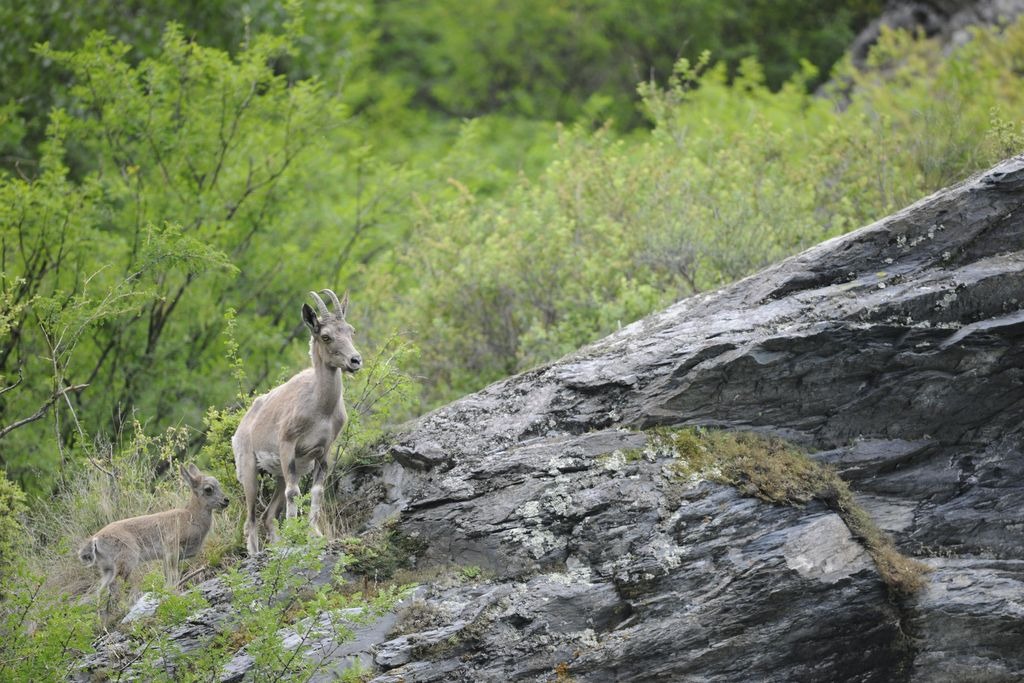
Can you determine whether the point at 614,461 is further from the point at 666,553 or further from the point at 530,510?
the point at 666,553

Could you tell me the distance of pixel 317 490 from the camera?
1238 centimetres

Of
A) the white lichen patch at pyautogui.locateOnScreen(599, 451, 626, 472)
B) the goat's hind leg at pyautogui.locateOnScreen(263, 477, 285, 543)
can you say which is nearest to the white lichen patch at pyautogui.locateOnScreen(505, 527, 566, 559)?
the white lichen patch at pyautogui.locateOnScreen(599, 451, 626, 472)

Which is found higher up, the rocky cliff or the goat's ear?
the goat's ear

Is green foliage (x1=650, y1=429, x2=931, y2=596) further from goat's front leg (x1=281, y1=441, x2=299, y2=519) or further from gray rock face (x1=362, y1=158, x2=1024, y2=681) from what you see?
goat's front leg (x1=281, y1=441, x2=299, y2=519)

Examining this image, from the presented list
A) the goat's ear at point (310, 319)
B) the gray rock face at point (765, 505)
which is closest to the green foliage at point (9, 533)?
the goat's ear at point (310, 319)

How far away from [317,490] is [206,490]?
5.87 ft

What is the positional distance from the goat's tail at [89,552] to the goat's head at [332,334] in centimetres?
315

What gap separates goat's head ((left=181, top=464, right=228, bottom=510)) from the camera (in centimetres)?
1346

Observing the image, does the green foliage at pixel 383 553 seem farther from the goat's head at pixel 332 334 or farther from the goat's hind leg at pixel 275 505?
the goat's head at pixel 332 334

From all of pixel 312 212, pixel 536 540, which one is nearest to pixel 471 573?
pixel 536 540

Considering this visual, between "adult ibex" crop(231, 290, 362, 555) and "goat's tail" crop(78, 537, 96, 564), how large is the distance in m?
1.61

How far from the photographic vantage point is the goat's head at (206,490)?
13.5m

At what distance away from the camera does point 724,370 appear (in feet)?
37.4

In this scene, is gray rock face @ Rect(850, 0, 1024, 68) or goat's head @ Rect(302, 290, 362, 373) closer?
goat's head @ Rect(302, 290, 362, 373)
